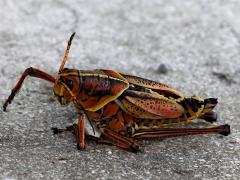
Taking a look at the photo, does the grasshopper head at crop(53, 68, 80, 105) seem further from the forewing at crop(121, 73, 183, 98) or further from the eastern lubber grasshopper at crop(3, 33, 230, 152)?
the forewing at crop(121, 73, 183, 98)

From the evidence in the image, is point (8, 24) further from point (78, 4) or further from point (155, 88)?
point (155, 88)

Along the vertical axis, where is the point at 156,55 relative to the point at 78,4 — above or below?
below

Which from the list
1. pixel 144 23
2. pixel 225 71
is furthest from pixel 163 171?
pixel 144 23

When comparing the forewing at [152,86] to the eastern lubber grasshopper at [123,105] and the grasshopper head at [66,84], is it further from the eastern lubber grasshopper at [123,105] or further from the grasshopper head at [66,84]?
the grasshopper head at [66,84]

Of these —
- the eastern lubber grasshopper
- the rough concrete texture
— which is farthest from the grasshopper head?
the rough concrete texture

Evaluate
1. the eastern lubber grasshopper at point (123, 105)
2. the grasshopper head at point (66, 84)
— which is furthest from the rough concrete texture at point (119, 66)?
the grasshopper head at point (66, 84)

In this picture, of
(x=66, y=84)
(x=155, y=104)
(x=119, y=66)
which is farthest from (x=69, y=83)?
(x=119, y=66)
